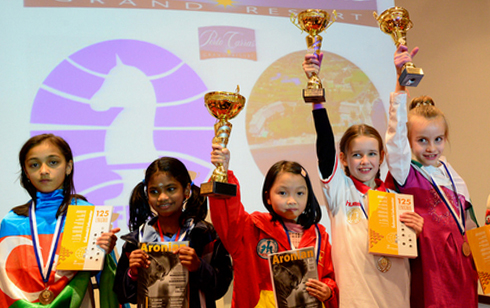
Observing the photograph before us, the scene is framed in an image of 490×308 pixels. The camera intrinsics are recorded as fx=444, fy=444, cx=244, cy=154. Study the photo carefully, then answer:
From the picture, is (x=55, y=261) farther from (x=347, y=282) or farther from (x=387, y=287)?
(x=387, y=287)

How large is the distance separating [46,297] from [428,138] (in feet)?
6.45

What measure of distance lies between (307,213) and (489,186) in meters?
2.68

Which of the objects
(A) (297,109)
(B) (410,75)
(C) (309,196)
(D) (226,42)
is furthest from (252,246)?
(D) (226,42)

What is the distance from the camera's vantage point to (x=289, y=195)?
2.12 m

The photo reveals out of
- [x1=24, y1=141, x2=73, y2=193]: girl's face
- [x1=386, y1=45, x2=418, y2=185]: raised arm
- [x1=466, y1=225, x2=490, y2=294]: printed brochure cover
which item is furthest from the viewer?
[x1=24, y1=141, x2=73, y2=193]: girl's face

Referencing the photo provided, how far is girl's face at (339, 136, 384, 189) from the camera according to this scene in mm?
2160

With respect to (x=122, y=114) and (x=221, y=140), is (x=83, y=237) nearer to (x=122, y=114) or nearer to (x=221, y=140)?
(x=221, y=140)

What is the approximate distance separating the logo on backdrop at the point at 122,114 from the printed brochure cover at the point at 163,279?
117 cm

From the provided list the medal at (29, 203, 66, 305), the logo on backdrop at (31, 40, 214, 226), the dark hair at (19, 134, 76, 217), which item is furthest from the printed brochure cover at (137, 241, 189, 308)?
the logo on backdrop at (31, 40, 214, 226)

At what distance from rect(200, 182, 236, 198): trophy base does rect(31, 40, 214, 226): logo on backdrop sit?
1.34 m

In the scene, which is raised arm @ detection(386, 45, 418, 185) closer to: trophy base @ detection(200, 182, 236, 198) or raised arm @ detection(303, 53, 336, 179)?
raised arm @ detection(303, 53, 336, 179)

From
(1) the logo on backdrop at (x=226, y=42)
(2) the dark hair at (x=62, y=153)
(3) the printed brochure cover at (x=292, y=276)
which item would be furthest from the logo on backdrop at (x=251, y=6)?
(3) the printed brochure cover at (x=292, y=276)

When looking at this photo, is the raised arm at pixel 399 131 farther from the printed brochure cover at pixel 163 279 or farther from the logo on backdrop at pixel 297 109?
the logo on backdrop at pixel 297 109

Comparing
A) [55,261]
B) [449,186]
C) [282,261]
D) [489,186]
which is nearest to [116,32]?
[55,261]
